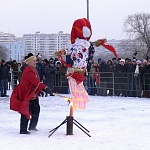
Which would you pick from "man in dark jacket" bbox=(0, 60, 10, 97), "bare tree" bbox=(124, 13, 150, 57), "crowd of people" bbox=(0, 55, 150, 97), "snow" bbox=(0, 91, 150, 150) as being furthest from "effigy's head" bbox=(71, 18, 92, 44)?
"bare tree" bbox=(124, 13, 150, 57)

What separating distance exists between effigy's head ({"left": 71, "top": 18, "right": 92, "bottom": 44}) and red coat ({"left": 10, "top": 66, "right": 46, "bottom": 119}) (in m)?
1.14

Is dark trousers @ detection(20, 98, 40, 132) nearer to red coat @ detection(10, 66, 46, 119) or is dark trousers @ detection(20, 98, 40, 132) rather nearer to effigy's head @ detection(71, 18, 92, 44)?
red coat @ detection(10, 66, 46, 119)

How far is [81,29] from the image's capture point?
29.1 feet

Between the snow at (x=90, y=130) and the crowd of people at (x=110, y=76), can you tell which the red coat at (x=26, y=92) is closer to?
the snow at (x=90, y=130)

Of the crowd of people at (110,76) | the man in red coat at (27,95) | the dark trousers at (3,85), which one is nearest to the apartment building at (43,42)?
the crowd of people at (110,76)

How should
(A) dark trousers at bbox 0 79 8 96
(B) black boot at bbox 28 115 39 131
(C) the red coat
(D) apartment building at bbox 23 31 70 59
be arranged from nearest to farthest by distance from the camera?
(C) the red coat, (B) black boot at bbox 28 115 39 131, (A) dark trousers at bbox 0 79 8 96, (D) apartment building at bbox 23 31 70 59

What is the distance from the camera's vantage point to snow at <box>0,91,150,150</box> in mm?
7824

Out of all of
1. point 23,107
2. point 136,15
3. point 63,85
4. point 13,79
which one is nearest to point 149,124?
point 23,107

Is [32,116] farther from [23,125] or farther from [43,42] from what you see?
[43,42]

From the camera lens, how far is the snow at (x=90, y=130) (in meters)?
7.82

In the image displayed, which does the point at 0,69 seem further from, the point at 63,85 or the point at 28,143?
the point at 28,143

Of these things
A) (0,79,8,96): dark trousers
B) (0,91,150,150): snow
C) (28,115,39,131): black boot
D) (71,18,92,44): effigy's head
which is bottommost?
(0,91,150,150): snow

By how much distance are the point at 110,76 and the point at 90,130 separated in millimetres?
9513

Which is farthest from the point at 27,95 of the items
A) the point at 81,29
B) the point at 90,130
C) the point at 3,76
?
the point at 3,76
